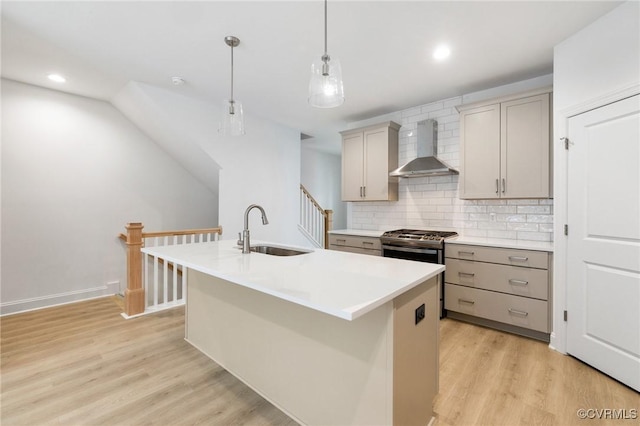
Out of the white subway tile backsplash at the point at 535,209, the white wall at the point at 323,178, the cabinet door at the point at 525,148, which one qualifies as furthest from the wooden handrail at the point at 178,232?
the white subway tile backsplash at the point at 535,209

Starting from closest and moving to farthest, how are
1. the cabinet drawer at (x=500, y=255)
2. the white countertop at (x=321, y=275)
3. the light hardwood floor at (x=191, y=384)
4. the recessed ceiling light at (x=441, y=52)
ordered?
the white countertop at (x=321, y=275), the light hardwood floor at (x=191, y=384), the recessed ceiling light at (x=441, y=52), the cabinet drawer at (x=500, y=255)

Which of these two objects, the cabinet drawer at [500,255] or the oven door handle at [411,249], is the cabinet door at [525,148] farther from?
the oven door handle at [411,249]

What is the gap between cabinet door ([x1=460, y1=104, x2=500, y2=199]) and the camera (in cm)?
301

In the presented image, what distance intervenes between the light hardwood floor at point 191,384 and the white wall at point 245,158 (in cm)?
192

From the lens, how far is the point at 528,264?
8.59ft

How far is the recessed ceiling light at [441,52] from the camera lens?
8.06ft

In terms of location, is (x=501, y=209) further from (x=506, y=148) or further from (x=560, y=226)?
(x=560, y=226)

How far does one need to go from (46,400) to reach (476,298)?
11.6 ft

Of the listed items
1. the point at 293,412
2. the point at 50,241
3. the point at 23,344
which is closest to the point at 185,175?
the point at 50,241

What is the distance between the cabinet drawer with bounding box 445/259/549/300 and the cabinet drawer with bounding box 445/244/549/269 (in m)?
0.05

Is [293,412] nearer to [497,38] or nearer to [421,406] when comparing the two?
[421,406]

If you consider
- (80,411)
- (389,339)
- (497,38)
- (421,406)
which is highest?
(497,38)

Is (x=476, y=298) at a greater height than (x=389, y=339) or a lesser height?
lesser

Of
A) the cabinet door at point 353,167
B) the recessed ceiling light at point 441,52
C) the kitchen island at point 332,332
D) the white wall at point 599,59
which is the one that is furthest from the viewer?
the cabinet door at point 353,167
